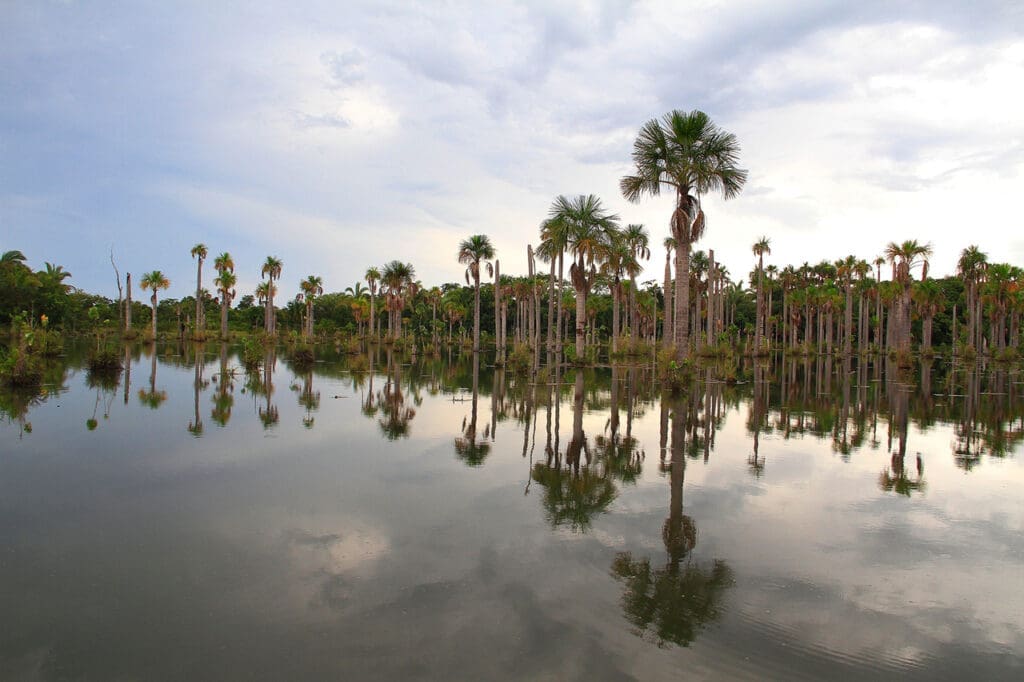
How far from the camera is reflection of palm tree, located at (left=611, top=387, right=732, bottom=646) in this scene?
15.4 ft

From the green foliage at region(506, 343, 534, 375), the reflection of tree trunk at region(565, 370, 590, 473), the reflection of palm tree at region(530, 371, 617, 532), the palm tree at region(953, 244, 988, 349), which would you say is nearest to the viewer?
the reflection of palm tree at region(530, 371, 617, 532)

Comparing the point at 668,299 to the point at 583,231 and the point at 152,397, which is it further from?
the point at 152,397

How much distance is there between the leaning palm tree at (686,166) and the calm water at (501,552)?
447 inches

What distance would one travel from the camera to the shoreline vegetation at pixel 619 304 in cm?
2381

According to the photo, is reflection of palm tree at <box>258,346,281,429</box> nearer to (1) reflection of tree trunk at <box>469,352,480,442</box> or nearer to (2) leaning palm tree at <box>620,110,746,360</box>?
(1) reflection of tree trunk at <box>469,352,480,442</box>

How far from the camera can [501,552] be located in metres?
6.16

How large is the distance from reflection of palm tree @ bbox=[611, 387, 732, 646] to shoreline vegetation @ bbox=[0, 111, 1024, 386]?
50.9 feet

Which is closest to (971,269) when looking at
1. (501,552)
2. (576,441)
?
(576,441)

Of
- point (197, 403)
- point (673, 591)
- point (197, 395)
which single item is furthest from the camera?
point (197, 395)

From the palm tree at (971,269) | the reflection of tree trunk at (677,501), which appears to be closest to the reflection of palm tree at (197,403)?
the reflection of tree trunk at (677,501)

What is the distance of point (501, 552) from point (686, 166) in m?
20.6

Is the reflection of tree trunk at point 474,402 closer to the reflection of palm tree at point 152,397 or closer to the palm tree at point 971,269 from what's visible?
the reflection of palm tree at point 152,397

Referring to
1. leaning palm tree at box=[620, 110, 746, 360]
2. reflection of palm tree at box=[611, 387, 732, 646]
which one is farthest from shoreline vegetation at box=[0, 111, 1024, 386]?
reflection of palm tree at box=[611, 387, 732, 646]

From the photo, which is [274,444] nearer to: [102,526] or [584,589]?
[102,526]
